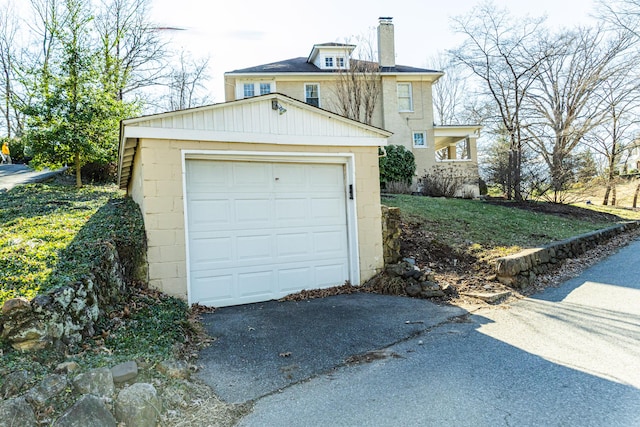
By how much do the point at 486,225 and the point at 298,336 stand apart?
24.4 ft

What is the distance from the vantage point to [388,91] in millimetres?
19672

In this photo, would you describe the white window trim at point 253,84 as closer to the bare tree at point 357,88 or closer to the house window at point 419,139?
the bare tree at point 357,88

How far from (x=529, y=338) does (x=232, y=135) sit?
4715 mm

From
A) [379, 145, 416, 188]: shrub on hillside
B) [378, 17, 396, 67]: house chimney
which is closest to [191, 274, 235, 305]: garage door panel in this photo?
Result: [379, 145, 416, 188]: shrub on hillside

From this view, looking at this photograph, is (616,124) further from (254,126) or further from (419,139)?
(254,126)

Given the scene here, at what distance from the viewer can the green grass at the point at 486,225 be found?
360 inches

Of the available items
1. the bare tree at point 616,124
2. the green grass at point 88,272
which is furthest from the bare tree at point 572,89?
the green grass at point 88,272

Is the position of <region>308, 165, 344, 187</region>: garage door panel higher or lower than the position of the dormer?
lower

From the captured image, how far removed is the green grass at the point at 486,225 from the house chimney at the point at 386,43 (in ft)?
31.1

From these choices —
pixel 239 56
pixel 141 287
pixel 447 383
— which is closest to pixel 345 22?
pixel 239 56

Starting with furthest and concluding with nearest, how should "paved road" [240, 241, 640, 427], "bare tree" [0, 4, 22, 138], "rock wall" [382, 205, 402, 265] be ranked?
1. "bare tree" [0, 4, 22, 138]
2. "rock wall" [382, 205, 402, 265]
3. "paved road" [240, 241, 640, 427]

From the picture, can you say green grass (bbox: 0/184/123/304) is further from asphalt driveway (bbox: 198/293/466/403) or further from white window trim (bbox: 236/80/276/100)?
white window trim (bbox: 236/80/276/100)

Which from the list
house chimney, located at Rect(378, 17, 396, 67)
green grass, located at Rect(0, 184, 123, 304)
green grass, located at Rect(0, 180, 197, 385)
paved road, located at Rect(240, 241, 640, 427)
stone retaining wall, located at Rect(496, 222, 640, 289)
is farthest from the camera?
house chimney, located at Rect(378, 17, 396, 67)

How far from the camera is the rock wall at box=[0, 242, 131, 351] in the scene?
3383mm
